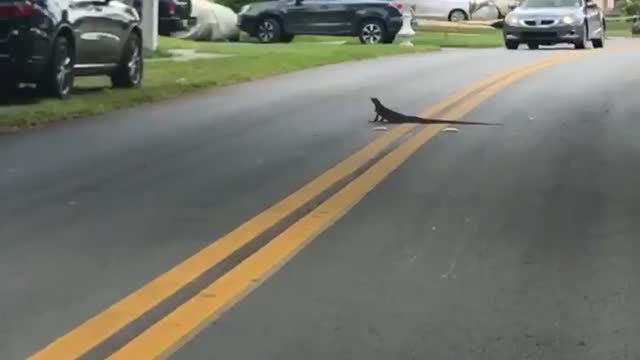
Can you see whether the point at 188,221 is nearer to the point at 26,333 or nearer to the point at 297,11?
the point at 26,333

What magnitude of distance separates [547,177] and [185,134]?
386cm

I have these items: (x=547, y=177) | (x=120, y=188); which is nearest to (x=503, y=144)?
(x=547, y=177)

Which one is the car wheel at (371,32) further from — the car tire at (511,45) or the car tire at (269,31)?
the car tire at (511,45)

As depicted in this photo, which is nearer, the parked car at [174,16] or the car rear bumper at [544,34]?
the parked car at [174,16]

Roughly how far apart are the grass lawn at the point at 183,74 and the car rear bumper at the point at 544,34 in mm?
2082

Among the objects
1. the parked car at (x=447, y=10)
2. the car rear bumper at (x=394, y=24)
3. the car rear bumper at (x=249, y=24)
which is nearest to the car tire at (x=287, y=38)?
the car rear bumper at (x=249, y=24)

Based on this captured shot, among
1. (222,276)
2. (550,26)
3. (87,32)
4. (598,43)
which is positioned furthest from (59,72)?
(598,43)

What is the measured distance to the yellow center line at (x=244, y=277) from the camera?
195 inches

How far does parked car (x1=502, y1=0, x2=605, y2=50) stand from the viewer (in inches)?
1102

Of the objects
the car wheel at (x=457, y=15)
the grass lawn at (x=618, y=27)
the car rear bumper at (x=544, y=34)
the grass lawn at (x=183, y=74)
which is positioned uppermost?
the car rear bumper at (x=544, y=34)

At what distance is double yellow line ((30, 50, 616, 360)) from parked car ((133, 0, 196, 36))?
17.8m

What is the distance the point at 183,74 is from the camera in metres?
18.2

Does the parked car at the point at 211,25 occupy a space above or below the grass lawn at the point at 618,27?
above

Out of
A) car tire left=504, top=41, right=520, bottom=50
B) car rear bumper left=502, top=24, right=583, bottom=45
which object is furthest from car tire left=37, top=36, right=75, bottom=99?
car tire left=504, top=41, right=520, bottom=50
